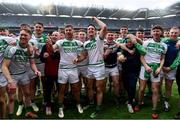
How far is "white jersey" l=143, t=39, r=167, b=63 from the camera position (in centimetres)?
675

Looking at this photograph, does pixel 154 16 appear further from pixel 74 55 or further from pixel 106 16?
pixel 74 55

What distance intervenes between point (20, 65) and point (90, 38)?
1.89 meters

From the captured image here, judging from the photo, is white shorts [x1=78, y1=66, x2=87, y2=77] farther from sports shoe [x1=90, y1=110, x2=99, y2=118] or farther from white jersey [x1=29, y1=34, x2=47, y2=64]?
sports shoe [x1=90, y1=110, x2=99, y2=118]

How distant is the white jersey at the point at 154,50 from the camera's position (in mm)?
6754

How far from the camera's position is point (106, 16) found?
47688 mm

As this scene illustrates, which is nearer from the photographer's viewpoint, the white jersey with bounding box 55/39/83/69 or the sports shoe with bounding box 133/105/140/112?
the white jersey with bounding box 55/39/83/69

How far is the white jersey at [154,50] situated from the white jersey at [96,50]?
1131mm

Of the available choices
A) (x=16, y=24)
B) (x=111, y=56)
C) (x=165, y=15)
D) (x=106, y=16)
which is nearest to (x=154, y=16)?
(x=165, y=15)

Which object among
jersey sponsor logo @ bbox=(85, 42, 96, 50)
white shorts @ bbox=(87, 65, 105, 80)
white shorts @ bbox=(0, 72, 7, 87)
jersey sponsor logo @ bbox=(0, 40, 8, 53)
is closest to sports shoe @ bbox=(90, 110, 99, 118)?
white shorts @ bbox=(87, 65, 105, 80)

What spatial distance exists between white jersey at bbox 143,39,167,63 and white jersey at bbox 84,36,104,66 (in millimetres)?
1131

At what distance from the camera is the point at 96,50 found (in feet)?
22.7

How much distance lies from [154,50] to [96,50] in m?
1.43

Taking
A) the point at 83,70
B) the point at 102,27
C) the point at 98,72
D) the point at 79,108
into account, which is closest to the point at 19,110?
the point at 79,108

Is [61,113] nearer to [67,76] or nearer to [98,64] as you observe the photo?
[67,76]
